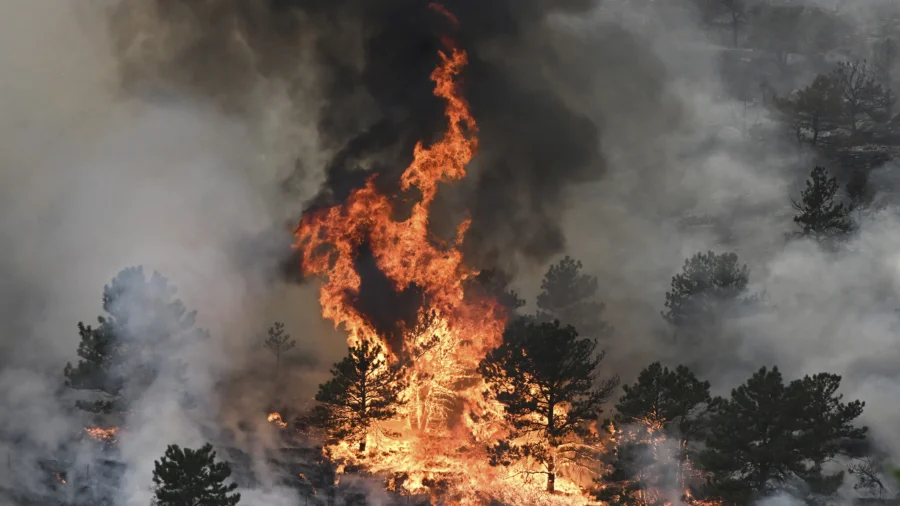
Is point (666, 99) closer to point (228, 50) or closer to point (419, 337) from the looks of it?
point (228, 50)

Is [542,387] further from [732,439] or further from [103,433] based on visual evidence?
[103,433]

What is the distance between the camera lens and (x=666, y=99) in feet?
250

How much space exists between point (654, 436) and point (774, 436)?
441 centimetres

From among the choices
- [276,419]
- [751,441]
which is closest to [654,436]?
[751,441]

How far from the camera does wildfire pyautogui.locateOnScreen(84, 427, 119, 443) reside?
41062 millimetres

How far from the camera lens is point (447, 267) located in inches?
1721

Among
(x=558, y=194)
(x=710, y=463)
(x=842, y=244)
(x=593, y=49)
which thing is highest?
(x=593, y=49)

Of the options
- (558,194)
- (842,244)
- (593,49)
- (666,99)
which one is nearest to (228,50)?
(558,194)

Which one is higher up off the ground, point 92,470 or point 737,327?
point 737,327

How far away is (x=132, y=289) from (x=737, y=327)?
32.6 meters

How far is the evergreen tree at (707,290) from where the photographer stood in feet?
155

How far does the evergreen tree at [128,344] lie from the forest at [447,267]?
0.45 ft

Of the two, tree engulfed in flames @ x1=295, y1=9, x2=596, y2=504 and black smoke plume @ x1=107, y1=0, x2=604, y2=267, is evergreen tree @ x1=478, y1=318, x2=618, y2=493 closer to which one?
tree engulfed in flames @ x1=295, y1=9, x2=596, y2=504

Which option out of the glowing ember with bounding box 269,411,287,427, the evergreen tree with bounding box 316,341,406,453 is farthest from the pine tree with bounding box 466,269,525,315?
the glowing ember with bounding box 269,411,287,427
